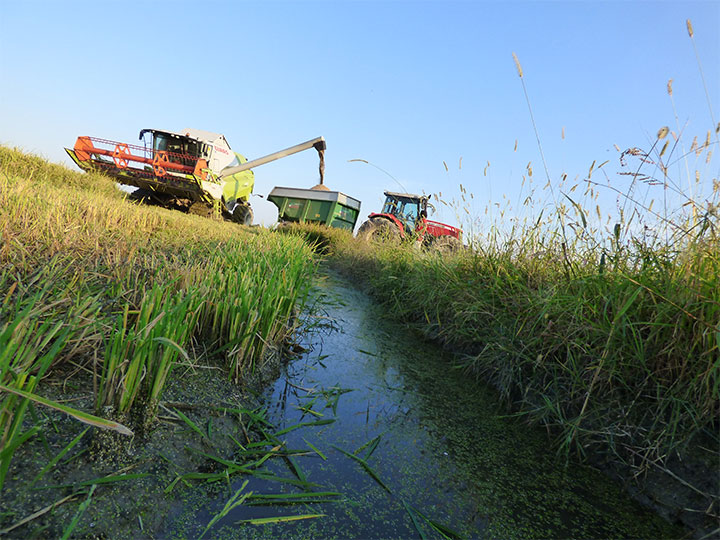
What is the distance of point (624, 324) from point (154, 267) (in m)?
2.17

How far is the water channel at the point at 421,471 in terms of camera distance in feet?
3.33

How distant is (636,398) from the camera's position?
4.56 ft

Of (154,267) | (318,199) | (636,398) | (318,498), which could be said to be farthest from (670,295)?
(318,199)

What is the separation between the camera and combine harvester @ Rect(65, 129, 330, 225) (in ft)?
24.7

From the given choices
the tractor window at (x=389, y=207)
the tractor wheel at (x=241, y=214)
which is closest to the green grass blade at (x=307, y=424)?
the tractor window at (x=389, y=207)

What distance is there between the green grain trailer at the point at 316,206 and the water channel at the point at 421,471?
787 centimetres

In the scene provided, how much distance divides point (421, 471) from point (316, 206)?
8980 millimetres

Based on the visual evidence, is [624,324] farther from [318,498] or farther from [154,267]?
[154,267]

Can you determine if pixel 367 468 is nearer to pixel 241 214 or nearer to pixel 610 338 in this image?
pixel 610 338

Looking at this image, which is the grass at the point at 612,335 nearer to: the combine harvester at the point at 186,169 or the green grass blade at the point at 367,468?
the green grass blade at the point at 367,468

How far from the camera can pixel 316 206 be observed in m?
9.81

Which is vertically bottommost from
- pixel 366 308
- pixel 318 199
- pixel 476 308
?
pixel 366 308

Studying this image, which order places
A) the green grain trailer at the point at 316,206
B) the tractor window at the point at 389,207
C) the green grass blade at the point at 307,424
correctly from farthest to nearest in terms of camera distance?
the green grain trailer at the point at 316,206, the tractor window at the point at 389,207, the green grass blade at the point at 307,424

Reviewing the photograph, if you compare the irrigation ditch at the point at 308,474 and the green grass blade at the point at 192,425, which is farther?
the green grass blade at the point at 192,425
